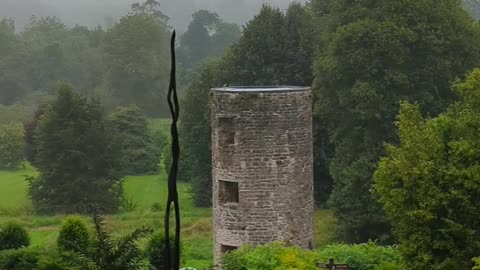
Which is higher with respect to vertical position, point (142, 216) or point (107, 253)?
point (107, 253)

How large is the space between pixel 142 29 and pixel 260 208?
41636mm

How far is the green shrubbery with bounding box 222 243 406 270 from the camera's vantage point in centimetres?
1452

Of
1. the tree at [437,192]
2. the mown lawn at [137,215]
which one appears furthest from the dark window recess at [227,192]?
the mown lawn at [137,215]

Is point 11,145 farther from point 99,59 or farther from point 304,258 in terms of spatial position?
point 304,258

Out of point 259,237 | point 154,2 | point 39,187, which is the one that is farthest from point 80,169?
point 154,2

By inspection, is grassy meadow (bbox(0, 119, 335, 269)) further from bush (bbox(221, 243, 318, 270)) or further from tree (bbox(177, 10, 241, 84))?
tree (bbox(177, 10, 241, 84))

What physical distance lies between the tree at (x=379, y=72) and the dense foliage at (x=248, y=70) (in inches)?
238

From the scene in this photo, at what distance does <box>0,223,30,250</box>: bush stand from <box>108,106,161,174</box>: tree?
21.7 meters

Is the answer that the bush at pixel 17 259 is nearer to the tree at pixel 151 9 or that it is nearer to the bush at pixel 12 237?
the bush at pixel 12 237

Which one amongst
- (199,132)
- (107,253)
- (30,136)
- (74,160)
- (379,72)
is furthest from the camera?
(30,136)

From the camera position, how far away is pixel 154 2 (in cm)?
6819

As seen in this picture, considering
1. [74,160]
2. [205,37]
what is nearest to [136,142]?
[74,160]

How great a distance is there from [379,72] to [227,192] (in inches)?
395

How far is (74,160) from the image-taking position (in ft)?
118
